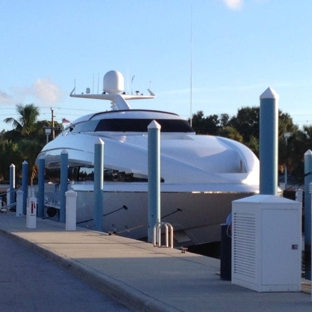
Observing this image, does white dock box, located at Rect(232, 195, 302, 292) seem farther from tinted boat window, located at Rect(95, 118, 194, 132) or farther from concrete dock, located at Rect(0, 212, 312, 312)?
tinted boat window, located at Rect(95, 118, 194, 132)

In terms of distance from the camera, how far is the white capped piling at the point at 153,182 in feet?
60.2

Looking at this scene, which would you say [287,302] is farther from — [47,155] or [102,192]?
[47,155]

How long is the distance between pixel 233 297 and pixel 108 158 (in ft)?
47.8

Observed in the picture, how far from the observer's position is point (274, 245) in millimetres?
9141

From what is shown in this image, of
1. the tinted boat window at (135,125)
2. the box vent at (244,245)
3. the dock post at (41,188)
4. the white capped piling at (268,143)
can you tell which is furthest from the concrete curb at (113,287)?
the dock post at (41,188)

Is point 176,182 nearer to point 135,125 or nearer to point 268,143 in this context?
point 135,125

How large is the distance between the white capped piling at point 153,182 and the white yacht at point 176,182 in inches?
106

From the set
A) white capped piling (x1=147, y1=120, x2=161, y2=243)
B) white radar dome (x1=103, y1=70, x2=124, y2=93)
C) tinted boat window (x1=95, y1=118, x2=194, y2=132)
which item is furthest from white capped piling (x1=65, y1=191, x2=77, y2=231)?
white radar dome (x1=103, y1=70, x2=124, y2=93)

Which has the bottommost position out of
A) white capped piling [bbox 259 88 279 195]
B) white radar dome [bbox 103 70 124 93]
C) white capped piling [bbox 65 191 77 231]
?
white capped piling [bbox 65 191 77 231]

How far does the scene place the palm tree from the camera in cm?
6722

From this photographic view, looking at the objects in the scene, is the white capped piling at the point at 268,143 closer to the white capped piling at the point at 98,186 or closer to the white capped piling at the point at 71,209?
the white capped piling at the point at 98,186

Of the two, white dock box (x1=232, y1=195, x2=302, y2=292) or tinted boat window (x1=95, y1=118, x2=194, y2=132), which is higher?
tinted boat window (x1=95, y1=118, x2=194, y2=132)

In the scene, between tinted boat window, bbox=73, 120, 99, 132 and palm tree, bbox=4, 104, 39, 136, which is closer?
tinted boat window, bbox=73, 120, 99, 132

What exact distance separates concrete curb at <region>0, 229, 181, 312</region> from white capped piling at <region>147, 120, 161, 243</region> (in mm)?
3979
